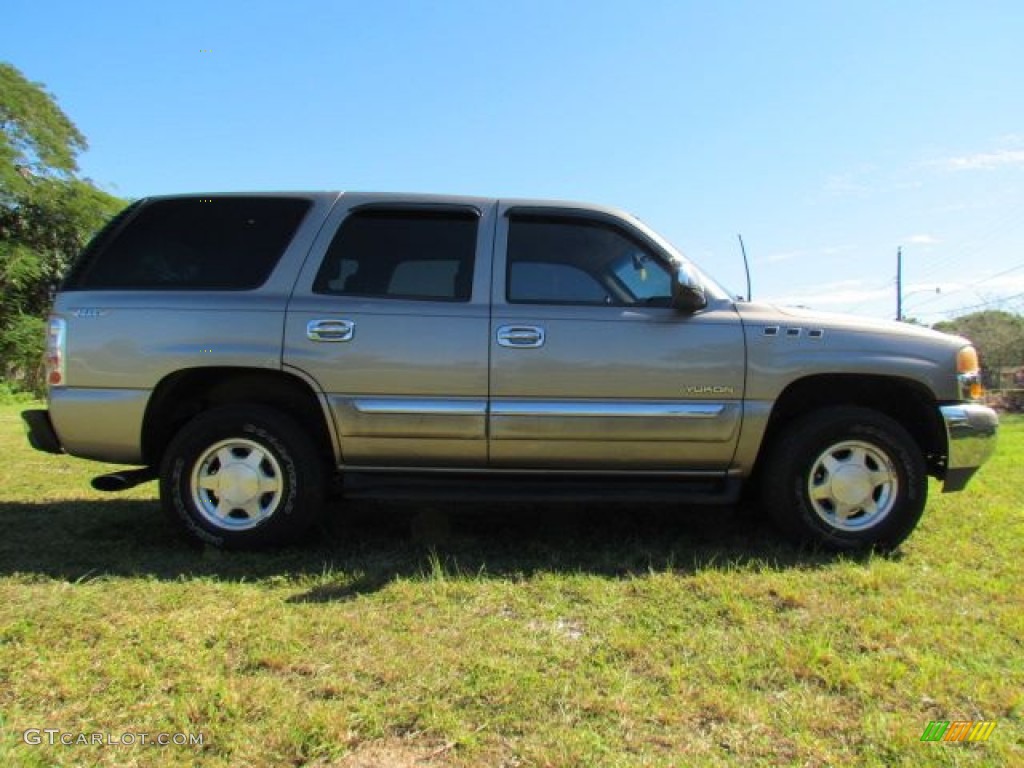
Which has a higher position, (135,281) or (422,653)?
(135,281)

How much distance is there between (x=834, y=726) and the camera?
2270 mm

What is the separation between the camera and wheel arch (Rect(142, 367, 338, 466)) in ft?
13.1

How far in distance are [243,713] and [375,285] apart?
234cm

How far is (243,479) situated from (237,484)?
4 cm

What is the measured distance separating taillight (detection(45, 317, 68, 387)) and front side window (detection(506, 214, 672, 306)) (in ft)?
7.72

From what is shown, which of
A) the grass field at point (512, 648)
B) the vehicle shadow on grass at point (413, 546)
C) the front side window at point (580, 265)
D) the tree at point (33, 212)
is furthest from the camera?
the tree at point (33, 212)

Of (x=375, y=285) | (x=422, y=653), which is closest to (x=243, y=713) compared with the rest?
(x=422, y=653)

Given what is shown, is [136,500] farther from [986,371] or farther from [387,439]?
[986,371]

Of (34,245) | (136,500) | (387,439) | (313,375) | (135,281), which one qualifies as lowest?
(136,500)

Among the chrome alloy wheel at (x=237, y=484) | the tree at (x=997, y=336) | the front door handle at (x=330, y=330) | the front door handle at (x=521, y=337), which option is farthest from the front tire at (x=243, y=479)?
the tree at (x=997, y=336)

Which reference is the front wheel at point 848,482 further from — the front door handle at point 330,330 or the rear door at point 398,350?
the front door handle at point 330,330

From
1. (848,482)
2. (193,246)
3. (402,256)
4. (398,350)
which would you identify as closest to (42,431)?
(193,246)

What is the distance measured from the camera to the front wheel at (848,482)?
13.0 feet

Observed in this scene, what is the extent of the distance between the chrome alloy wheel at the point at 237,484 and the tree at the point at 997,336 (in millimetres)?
47677
